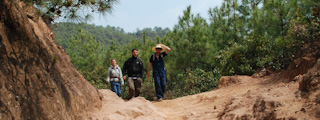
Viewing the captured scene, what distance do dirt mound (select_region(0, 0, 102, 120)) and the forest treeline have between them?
30.0 inches

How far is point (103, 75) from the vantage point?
22953 millimetres

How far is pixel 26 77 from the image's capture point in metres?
3.44

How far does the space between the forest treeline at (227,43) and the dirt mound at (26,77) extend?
76 centimetres

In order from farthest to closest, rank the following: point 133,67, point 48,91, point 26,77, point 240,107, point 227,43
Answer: point 227,43 < point 133,67 < point 240,107 < point 48,91 < point 26,77

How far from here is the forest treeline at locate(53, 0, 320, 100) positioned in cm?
847

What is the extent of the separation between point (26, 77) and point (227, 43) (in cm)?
1369

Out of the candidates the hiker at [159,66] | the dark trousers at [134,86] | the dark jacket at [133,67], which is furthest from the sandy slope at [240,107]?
the dark jacket at [133,67]

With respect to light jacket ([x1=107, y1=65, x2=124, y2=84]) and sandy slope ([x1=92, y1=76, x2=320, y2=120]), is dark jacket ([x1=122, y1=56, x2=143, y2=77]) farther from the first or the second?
sandy slope ([x1=92, y1=76, x2=320, y2=120])

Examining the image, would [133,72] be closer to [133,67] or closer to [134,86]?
[133,67]

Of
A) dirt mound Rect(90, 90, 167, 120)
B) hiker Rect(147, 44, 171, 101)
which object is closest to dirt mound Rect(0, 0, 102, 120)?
dirt mound Rect(90, 90, 167, 120)

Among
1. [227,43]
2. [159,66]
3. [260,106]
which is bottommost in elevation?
[260,106]

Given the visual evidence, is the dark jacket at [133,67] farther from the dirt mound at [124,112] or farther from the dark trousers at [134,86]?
the dirt mound at [124,112]

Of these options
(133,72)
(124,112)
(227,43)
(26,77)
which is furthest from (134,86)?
(227,43)

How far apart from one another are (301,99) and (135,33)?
103721mm
